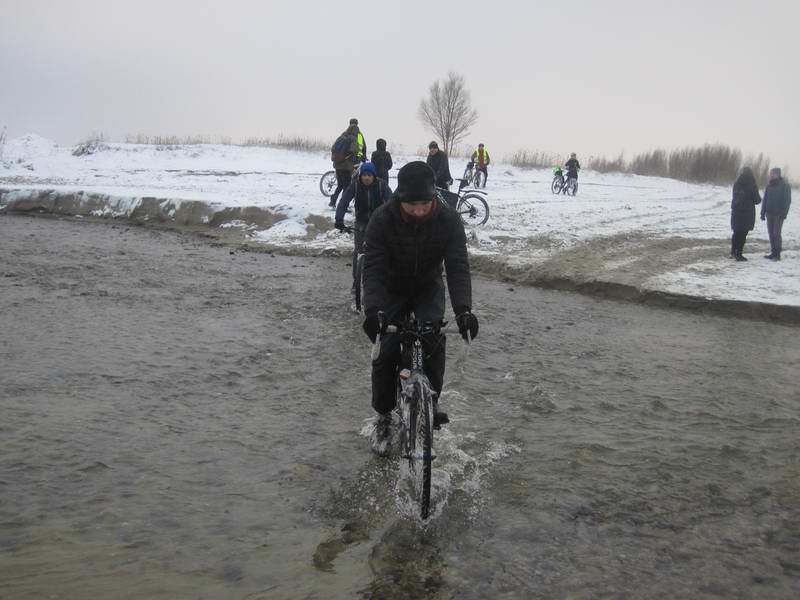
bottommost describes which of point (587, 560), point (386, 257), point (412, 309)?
point (587, 560)

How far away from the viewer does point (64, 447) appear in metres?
4.20

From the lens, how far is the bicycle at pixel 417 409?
11.9 feet

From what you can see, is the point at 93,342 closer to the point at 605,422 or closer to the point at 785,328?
the point at 605,422

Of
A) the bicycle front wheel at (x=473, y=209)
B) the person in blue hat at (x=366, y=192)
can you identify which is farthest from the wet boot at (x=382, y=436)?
the bicycle front wheel at (x=473, y=209)

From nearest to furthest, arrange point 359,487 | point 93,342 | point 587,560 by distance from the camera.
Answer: point 587,560
point 359,487
point 93,342

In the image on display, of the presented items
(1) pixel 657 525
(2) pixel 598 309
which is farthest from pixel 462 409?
(2) pixel 598 309

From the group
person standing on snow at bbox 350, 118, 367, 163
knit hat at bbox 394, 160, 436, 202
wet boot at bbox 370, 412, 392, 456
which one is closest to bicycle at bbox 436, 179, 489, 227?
person standing on snow at bbox 350, 118, 367, 163

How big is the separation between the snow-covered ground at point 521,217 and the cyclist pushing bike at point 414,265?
7.27m

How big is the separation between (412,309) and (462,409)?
142cm

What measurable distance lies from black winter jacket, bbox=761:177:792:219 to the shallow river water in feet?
20.0

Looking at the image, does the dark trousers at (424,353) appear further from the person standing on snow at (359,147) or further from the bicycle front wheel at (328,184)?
the bicycle front wheel at (328,184)

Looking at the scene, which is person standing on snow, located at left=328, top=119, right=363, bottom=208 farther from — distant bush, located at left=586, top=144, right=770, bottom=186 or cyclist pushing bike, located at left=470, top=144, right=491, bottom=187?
distant bush, located at left=586, top=144, right=770, bottom=186

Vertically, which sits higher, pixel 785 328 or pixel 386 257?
pixel 386 257

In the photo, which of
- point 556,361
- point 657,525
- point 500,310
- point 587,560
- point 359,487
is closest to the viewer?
point 587,560
